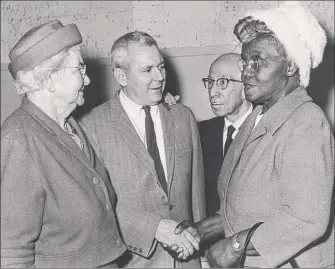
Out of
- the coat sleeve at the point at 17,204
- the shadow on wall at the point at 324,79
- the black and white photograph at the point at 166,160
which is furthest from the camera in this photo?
the shadow on wall at the point at 324,79

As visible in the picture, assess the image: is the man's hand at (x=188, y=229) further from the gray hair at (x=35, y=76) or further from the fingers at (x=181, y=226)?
the gray hair at (x=35, y=76)

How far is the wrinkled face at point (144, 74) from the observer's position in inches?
90.9

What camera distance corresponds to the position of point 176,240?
6.91 feet

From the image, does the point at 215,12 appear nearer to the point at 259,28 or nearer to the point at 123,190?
the point at 259,28

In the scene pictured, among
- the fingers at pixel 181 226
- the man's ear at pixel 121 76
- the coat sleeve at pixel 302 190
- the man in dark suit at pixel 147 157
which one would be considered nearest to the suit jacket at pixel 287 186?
the coat sleeve at pixel 302 190

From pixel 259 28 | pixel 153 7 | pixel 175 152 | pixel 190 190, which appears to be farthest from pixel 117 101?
pixel 153 7

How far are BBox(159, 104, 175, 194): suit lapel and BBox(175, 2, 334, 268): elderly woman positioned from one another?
0.34m

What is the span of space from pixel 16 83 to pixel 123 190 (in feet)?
2.56

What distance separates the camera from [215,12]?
3.33 meters

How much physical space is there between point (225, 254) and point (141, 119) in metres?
0.84

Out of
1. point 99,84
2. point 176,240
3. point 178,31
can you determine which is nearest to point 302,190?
point 176,240

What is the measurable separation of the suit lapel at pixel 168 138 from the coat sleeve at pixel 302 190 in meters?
0.67

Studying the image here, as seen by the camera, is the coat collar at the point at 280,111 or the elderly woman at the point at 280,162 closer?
the elderly woman at the point at 280,162

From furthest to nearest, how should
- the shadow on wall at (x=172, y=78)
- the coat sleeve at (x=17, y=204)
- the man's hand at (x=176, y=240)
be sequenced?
1. the shadow on wall at (x=172, y=78)
2. the man's hand at (x=176, y=240)
3. the coat sleeve at (x=17, y=204)
